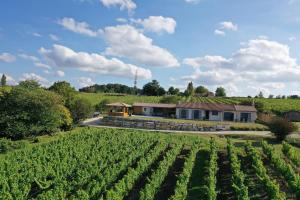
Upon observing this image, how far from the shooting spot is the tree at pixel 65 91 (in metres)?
49.5

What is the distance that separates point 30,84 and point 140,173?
86.2 ft

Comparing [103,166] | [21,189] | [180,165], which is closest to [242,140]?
[180,165]

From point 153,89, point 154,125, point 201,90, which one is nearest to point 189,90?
point 153,89

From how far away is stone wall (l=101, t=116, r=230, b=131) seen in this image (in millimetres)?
46781

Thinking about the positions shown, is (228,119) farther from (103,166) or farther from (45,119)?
(103,166)

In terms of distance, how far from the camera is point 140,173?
2339cm

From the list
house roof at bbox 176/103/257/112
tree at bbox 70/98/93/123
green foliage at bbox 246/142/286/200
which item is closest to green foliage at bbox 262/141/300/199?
green foliage at bbox 246/142/286/200

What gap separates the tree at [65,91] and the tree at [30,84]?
433 centimetres

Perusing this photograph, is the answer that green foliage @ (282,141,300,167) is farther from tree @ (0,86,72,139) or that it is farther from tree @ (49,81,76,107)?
tree @ (49,81,76,107)

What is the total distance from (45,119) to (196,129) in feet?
58.9

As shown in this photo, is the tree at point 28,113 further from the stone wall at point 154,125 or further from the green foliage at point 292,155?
→ the green foliage at point 292,155

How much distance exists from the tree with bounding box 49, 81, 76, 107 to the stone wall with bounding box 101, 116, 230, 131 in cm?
539

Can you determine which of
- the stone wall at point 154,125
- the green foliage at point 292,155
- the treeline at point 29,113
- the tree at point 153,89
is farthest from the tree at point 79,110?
the tree at point 153,89

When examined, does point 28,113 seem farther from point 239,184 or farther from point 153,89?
point 153,89
